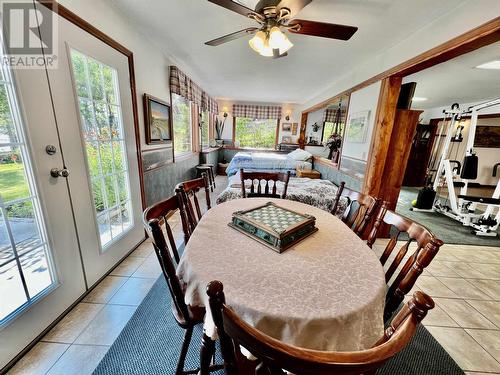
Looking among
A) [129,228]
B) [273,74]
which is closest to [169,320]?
[129,228]

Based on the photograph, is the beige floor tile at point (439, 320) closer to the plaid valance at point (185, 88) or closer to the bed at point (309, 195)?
the bed at point (309, 195)

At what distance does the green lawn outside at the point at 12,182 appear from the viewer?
3.46ft

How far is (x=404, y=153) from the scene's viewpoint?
2527 millimetres

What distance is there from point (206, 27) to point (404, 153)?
267 centimetres

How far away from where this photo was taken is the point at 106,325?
1.38 meters

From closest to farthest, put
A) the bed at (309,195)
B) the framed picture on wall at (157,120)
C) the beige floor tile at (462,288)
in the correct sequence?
the beige floor tile at (462,288) → the framed picture on wall at (157,120) → the bed at (309,195)

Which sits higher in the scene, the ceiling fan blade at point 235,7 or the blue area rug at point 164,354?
the ceiling fan blade at point 235,7

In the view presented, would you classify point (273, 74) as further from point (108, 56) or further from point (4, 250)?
point (4, 250)

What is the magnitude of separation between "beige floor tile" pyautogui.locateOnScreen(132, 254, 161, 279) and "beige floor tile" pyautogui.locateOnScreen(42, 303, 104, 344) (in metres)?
0.39

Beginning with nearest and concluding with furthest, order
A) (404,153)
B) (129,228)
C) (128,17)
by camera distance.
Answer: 1. (128,17)
2. (129,228)
3. (404,153)

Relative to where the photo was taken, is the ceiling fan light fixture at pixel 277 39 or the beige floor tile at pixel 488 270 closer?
the ceiling fan light fixture at pixel 277 39

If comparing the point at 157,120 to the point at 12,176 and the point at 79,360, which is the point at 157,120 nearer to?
the point at 12,176

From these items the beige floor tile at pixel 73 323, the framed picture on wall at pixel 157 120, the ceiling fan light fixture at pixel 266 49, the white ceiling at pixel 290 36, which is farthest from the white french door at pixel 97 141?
the ceiling fan light fixture at pixel 266 49

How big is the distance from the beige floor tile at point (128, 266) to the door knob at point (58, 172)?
1002 millimetres
